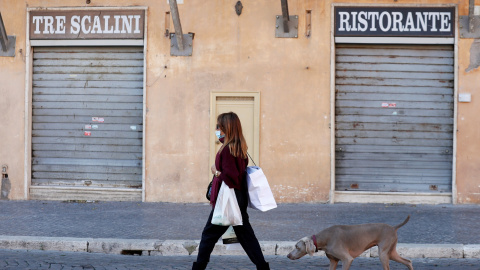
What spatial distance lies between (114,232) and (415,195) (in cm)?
634

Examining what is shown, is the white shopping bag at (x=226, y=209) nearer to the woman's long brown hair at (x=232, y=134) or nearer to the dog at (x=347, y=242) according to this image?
the woman's long brown hair at (x=232, y=134)

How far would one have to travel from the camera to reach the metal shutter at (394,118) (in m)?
13.6

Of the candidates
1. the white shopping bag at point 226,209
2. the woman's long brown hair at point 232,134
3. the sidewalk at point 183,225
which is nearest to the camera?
the white shopping bag at point 226,209

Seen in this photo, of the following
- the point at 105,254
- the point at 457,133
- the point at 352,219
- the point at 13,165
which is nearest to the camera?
the point at 105,254


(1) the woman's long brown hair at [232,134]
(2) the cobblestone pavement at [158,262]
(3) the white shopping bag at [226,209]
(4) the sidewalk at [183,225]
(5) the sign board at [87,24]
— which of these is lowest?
(2) the cobblestone pavement at [158,262]

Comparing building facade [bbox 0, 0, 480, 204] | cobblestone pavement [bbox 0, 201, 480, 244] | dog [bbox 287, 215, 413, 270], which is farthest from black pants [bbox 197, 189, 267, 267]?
building facade [bbox 0, 0, 480, 204]

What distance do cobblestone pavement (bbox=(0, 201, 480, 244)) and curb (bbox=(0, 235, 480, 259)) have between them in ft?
1.28

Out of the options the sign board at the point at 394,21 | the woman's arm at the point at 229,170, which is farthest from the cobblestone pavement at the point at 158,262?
the sign board at the point at 394,21

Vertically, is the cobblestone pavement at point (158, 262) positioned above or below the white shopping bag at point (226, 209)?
below

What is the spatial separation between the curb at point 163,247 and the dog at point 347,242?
74.9 inches

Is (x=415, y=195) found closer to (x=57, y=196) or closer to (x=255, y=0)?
(x=255, y=0)

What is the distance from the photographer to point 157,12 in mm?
13789

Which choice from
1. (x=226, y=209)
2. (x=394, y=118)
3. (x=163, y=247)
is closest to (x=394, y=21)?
(x=394, y=118)

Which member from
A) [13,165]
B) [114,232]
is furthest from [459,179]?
[13,165]
